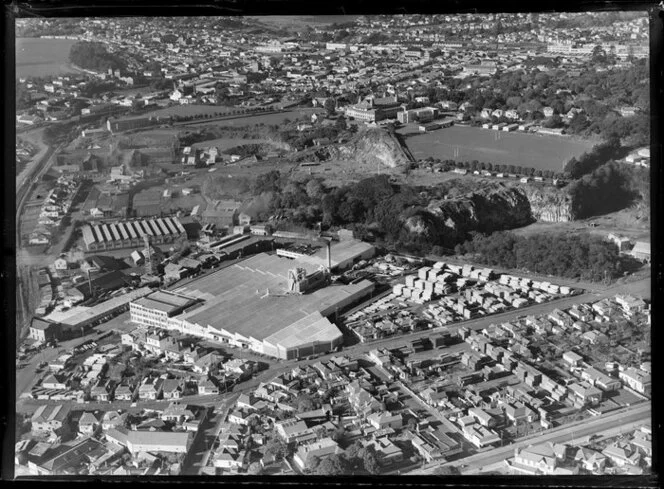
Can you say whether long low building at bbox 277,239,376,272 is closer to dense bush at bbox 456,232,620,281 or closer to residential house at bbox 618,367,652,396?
dense bush at bbox 456,232,620,281

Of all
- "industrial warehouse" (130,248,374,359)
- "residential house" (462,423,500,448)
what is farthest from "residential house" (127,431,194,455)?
"residential house" (462,423,500,448)

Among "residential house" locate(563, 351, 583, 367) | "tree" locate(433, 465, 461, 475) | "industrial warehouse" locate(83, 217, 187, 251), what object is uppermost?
"industrial warehouse" locate(83, 217, 187, 251)

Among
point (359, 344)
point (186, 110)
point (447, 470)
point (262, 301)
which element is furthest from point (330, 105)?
point (447, 470)

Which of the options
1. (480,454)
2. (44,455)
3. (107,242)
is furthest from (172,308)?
(480,454)

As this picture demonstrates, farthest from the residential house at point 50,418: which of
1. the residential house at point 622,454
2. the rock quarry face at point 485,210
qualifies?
the rock quarry face at point 485,210

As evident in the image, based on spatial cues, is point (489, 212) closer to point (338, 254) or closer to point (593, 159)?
point (593, 159)

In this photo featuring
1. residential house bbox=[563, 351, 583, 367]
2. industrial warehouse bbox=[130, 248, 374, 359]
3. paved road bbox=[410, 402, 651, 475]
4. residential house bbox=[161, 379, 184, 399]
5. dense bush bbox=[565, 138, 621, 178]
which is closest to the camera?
paved road bbox=[410, 402, 651, 475]

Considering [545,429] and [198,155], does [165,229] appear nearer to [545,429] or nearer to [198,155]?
[198,155]
